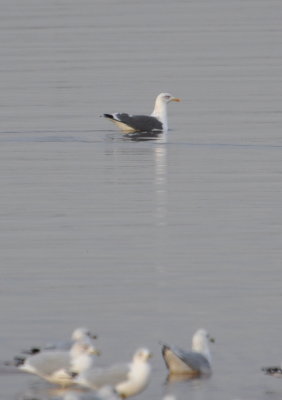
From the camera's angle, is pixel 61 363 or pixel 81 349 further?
pixel 61 363

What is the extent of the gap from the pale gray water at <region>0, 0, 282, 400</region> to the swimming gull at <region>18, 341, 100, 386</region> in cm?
19

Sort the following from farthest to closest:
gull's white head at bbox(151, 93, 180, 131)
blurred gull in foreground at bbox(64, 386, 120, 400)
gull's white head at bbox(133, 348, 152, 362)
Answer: gull's white head at bbox(151, 93, 180, 131), gull's white head at bbox(133, 348, 152, 362), blurred gull in foreground at bbox(64, 386, 120, 400)

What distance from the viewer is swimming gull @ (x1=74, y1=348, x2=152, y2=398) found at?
36.1 feet

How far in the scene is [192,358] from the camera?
1198 centimetres

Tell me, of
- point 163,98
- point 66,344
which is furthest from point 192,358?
point 163,98

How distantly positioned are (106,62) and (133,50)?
12.7 ft

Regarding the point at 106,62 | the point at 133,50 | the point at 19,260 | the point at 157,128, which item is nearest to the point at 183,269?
the point at 19,260

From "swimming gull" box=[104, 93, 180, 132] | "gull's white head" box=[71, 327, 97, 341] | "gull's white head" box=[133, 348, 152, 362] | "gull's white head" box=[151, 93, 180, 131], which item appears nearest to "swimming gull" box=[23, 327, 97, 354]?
"gull's white head" box=[71, 327, 97, 341]

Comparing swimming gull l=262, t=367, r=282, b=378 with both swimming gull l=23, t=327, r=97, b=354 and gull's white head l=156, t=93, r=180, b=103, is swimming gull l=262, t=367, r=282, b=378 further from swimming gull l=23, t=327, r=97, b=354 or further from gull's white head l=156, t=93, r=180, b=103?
gull's white head l=156, t=93, r=180, b=103

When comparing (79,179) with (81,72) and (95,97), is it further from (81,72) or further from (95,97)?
(81,72)

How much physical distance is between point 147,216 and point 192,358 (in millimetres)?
6430

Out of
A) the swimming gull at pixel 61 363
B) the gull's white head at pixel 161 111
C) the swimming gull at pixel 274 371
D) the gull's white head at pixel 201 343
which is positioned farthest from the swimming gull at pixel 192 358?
the gull's white head at pixel 161 111

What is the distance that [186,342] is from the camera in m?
12.9

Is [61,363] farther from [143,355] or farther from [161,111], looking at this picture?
[161,111]
